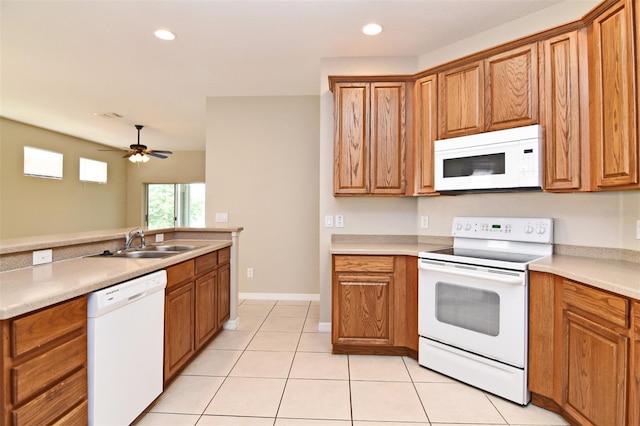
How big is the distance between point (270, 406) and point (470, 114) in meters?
2.46

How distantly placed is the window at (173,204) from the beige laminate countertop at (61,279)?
6.48m

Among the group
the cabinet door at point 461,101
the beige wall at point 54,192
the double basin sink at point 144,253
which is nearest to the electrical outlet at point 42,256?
the double basin sink at point 144,253

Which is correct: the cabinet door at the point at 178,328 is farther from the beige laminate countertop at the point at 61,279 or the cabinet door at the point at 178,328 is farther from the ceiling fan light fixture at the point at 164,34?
the ceiling fan light fixture at the point at 164,34

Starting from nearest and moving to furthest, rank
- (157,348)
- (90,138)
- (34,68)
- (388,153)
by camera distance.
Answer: (157,348)
(388,153)
(34,68)
(90,138)

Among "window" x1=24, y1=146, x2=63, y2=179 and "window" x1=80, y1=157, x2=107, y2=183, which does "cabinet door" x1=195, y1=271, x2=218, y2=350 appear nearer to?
"window" x1=24, y1=146, x2=63, y2=179

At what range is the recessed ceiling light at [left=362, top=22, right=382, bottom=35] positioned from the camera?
2.64m

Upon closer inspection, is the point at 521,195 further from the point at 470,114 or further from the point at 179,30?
the point at 179,30

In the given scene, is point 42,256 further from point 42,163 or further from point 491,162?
point 42,163

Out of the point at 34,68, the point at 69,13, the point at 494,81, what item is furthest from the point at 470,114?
the point at 34,68

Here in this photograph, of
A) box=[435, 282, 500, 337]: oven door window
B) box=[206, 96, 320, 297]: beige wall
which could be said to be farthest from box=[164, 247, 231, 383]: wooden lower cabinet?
box=[435, 282, 500, 337]: oven door window

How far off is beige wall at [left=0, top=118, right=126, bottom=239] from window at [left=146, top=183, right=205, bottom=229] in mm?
660

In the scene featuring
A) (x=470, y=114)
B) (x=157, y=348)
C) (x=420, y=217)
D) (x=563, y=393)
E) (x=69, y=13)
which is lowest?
(x=563, y=393)

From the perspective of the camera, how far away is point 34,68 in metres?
3.46

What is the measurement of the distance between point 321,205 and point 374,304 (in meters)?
1.09
